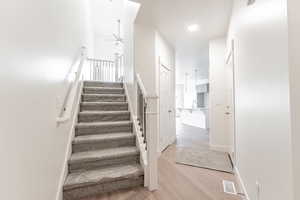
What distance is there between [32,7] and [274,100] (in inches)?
72.2

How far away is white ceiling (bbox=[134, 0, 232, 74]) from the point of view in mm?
2453

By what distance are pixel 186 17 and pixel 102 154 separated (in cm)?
282

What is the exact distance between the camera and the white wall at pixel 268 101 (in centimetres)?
92

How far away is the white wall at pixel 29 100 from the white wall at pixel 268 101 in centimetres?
155

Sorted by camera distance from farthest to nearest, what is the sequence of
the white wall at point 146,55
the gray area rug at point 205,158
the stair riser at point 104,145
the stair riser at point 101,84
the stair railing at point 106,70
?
the stair railing at point 106,70 < the stair riser at point 101,84 < the white wall at point 146,55 < the gray area rug at point 205,158 < the stair riser at point 104,145

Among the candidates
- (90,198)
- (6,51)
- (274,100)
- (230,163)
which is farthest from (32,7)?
(230,163)

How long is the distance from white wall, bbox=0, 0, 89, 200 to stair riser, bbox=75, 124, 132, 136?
941mm

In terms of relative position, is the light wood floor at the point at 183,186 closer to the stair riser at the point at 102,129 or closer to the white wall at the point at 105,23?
the stair riser at the point at 102,129

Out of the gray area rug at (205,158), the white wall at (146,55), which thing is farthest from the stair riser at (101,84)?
the gray area rug at (205,158)

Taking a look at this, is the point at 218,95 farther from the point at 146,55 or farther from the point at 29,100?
the point at 29,100

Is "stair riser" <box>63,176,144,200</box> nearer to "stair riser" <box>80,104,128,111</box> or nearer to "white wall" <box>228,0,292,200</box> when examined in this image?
"white wall" <box>228,0,292,200</box>

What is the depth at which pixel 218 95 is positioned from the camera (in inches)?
146

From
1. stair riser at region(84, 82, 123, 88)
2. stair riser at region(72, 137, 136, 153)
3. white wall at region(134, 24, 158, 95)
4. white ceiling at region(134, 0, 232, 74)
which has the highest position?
white ceiling at region(134, 0, 232, 74)

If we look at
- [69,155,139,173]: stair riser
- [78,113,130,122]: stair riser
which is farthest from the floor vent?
[78,113,130,122]: stair riser
